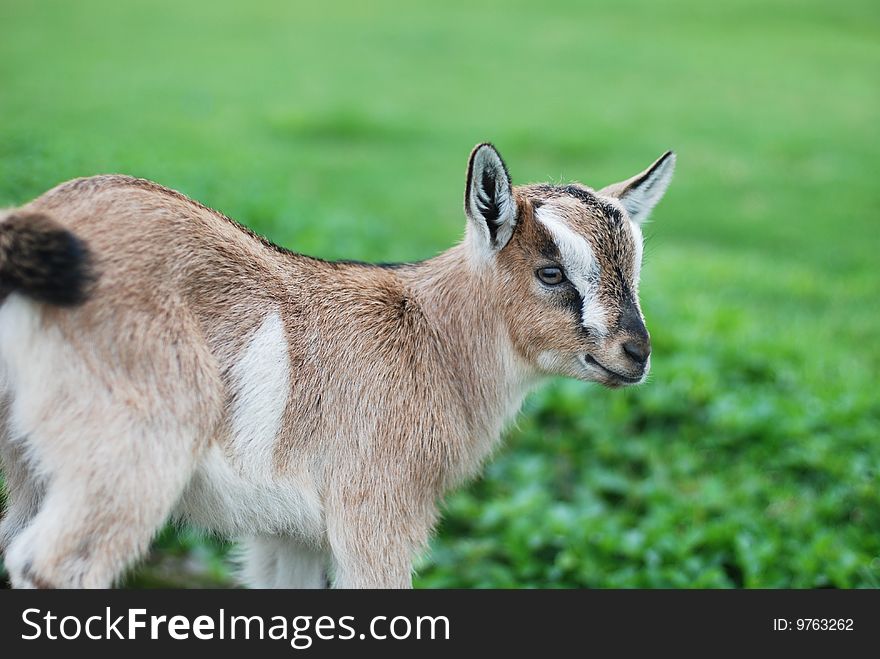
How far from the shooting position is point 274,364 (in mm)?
3676

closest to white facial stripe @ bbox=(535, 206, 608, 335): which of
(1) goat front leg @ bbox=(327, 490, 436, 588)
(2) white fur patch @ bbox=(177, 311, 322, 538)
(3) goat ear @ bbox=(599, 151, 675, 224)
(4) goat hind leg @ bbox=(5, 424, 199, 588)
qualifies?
(3) goat ear @ bbox=(599, 151, 675, 224)

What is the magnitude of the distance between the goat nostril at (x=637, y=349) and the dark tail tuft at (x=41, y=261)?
2.02 metres

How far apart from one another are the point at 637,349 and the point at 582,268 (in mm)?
384

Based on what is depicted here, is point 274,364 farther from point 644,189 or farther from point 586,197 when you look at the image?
point 644,189

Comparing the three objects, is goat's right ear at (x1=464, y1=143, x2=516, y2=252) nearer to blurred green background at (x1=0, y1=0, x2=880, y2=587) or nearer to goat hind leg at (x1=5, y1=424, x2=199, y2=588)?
blurred green background at (x1=0, y1=0, x2=880, y2=587)

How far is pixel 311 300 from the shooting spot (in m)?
3.94

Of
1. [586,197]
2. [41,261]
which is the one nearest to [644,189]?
[586,197]

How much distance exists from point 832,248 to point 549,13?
10685 millimetres

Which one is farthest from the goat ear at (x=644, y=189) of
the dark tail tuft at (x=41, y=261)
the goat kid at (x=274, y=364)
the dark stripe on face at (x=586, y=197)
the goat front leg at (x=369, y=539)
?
the dark tail tuft at (x=41, y=261)

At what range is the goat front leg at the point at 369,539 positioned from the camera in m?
3.79

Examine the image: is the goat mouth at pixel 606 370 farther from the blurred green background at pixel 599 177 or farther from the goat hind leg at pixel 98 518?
the goat hind leg at pixel 98 518

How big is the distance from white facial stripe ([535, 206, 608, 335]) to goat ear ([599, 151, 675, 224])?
1.87ft
